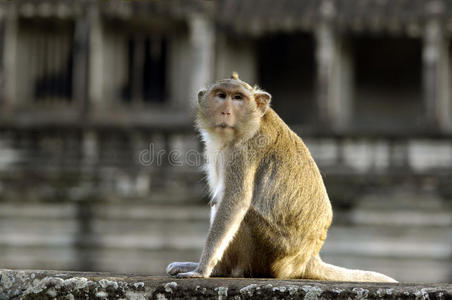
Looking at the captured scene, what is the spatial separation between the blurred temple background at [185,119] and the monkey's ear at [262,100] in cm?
1048

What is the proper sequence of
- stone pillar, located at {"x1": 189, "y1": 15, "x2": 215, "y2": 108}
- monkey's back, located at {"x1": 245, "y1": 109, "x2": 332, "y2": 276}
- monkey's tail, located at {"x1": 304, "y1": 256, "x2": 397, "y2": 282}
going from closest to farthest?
monkey's back, located at {"x1": 245, "y1": 109, "x2": 332, "y2": 276} → monkey's tail, located at {"x1": 304, "y1": 256, "x2": 397, "y2": 282} → stone pillar, located at {"x1": 189, "y1": 15, "x2": 215, "y2": 108}

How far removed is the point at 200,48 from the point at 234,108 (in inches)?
539

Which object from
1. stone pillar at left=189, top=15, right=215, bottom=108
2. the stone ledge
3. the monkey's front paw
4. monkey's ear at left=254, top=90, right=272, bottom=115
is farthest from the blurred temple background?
the stone ledge

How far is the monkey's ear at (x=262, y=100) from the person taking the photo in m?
5.34

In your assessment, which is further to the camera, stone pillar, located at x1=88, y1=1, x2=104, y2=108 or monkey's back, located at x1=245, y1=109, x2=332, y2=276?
stone pillar, located at x1=88, y1=1, x2=104, y2=108

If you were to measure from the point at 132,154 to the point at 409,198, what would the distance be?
494 centimetres

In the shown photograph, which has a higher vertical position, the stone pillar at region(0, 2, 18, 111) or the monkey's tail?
the stone pillar at region(0, 2, 18, 111)

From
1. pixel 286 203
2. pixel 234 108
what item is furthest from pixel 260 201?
pixel 234 108

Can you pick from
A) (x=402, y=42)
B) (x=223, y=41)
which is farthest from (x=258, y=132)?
(x=402, y=42)

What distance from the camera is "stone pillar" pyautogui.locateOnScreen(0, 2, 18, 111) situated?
18.5 m

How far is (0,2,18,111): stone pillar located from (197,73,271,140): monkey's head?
13.7 meters

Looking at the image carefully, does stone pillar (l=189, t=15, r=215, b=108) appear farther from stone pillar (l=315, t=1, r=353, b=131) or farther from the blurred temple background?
stone pillar (l=315, t=1, r=353, b=131)

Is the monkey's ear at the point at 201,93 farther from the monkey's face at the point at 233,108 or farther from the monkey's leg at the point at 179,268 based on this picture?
the monkey's leg at the point at 179,268

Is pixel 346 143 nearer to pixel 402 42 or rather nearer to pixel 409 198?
pixel 409 198
